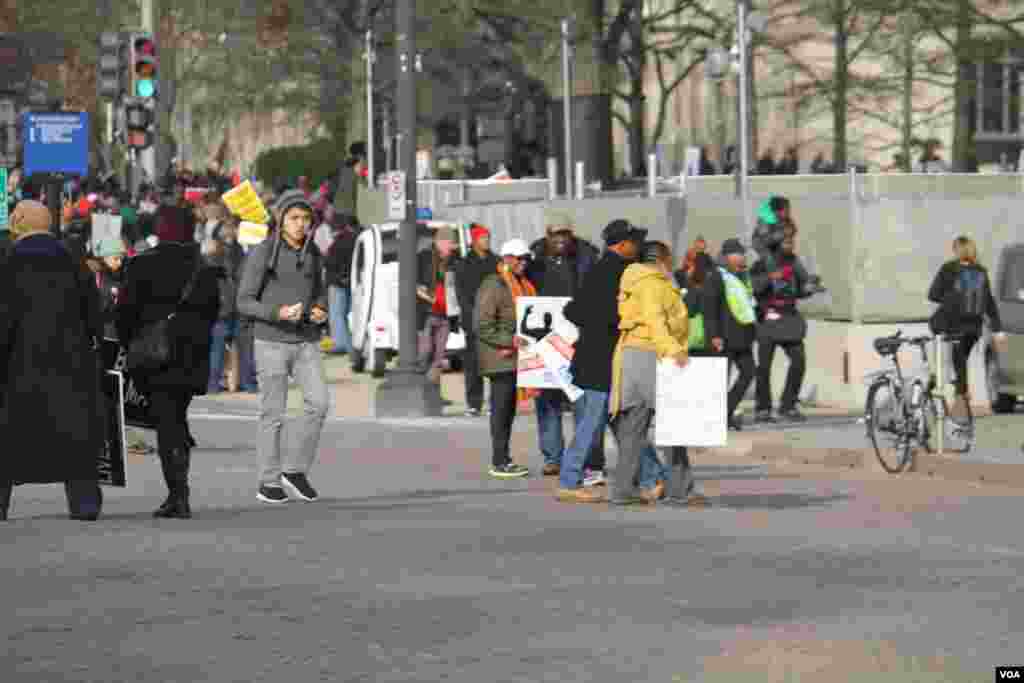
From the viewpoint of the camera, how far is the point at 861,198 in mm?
28703

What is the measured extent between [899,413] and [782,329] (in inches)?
212

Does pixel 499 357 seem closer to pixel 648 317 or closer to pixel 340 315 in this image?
pixel 648 317

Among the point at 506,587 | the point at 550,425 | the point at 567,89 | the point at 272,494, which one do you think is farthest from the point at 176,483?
the point at 567,89

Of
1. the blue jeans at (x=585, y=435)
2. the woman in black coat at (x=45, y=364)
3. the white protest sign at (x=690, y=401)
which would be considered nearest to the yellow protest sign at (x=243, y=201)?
the blue jeans at (x=585, y=435)

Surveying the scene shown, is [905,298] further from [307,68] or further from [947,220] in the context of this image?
[307,68]

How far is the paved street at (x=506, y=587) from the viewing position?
10.5 meters

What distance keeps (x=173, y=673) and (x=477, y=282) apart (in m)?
15.0

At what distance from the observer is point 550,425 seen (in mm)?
20359

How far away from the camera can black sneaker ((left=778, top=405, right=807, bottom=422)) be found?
2655 cm

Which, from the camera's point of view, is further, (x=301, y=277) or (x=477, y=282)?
(x=477, y=282)

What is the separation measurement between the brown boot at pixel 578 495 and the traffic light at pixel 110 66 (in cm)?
1901

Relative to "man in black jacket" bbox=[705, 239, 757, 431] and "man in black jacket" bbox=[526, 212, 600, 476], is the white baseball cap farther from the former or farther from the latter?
"man in black jacket" bbox=[705, 239, 757, 431]

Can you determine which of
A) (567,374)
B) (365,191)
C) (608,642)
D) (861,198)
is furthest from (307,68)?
(608,642)

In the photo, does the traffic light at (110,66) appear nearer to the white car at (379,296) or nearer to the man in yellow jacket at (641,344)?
the white car at (379,296)
